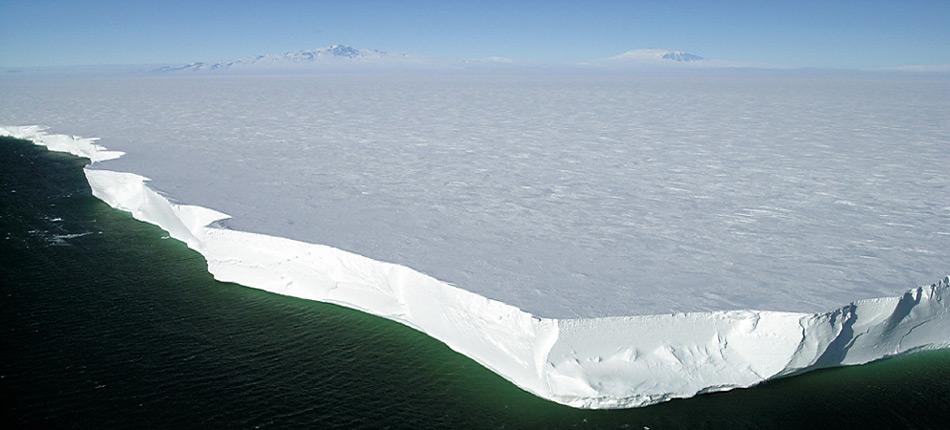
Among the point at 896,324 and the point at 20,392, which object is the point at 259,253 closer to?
the point at 20,392

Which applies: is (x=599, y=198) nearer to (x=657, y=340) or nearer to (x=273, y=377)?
(x=657, y=340)

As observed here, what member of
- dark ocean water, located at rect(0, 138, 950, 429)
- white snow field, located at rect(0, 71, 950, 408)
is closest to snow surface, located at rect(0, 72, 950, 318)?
white snow field, located at rect(0, 71, 950, 408)

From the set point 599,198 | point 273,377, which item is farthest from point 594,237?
point 273,377

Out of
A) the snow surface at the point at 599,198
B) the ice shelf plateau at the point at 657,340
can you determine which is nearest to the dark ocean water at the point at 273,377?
the ice shelf plateau at the point at 657,340

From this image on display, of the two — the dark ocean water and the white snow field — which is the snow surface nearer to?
the white snow field

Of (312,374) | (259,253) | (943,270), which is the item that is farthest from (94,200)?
(943,270)

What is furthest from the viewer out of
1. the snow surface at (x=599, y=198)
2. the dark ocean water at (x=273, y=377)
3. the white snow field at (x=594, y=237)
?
the snow surface at (x=599, y=198)

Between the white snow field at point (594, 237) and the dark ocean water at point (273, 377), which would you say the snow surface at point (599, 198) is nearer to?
the white snow field at point (594, 237)
